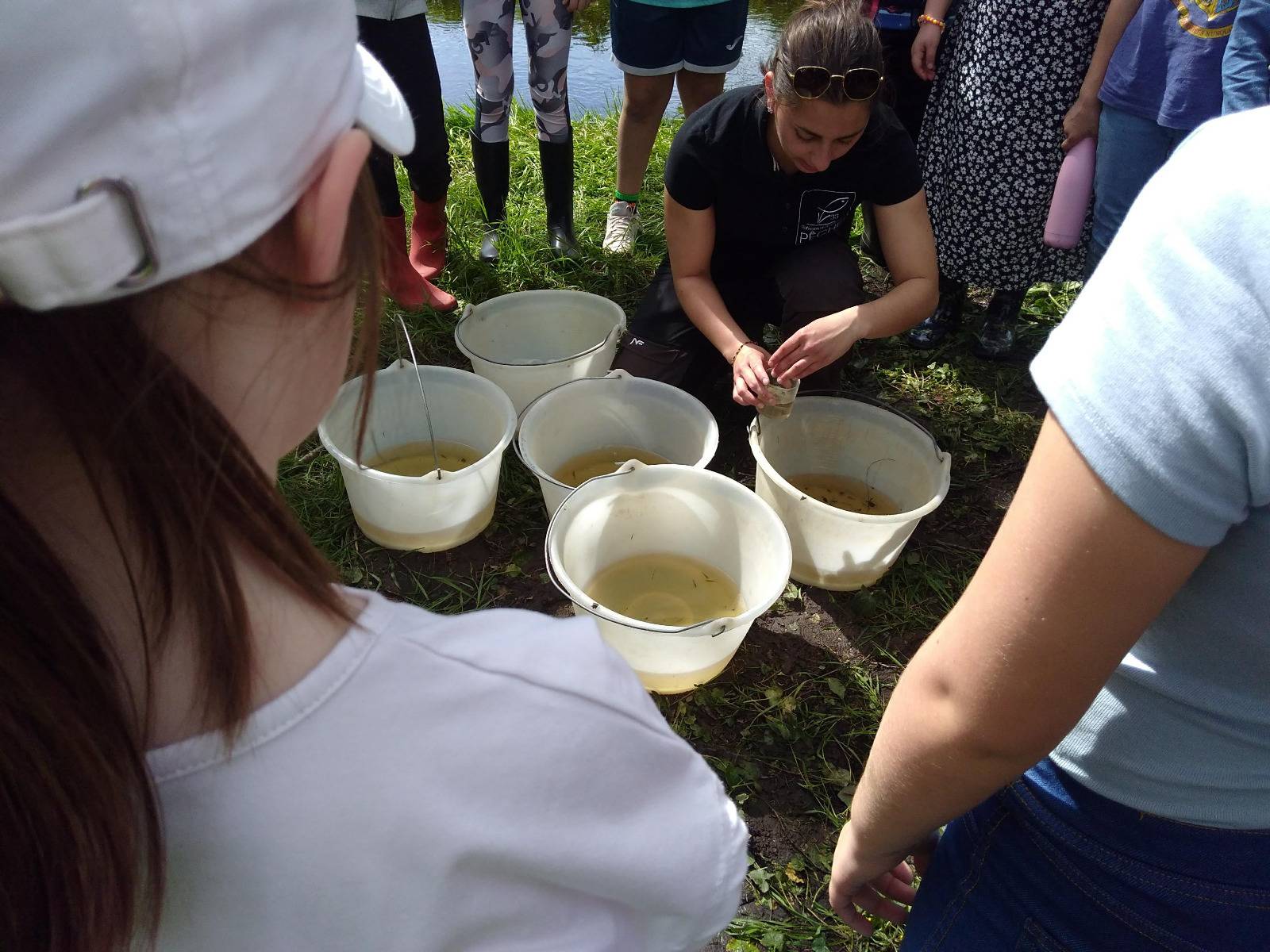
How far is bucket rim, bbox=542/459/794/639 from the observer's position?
146cm

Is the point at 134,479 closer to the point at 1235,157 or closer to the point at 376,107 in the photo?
the point at 376,107

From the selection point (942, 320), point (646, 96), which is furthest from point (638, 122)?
point (942, 320)

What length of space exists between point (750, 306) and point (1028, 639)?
1.80m

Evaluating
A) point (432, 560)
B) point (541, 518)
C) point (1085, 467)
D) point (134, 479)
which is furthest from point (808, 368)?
point (134, 479)

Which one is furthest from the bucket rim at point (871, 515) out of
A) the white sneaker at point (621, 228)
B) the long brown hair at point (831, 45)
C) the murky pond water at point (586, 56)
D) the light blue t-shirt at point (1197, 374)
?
the murky pond water at point (586, 56)

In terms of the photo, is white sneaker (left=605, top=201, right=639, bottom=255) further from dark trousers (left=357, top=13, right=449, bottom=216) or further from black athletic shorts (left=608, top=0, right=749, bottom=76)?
dark trousers (left=357, top=13, right=449, bottom=216)

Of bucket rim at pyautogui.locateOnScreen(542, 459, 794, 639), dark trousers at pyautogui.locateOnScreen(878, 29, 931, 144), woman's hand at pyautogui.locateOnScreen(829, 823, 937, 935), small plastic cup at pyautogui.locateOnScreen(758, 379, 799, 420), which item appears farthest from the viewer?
dark trousers at pyautogui.locateOnScreen(878, 29, 931, 144)

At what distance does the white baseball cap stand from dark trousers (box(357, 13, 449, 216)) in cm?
190

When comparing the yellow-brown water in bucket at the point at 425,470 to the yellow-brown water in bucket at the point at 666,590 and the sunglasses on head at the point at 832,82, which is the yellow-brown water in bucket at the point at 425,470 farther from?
the sunglasses on head at the point at 832,82

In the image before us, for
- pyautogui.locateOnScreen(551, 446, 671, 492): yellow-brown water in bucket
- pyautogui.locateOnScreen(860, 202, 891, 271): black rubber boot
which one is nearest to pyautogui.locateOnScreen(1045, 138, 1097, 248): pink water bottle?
pyautogui.locateOnScreen(860, 202, 891, 271): black rubber boot

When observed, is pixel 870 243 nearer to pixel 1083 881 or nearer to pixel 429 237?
pixel 429 237

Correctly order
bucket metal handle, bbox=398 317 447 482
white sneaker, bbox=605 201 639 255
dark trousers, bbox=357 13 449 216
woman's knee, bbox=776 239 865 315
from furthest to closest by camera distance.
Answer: white sneaker, bbox=605 201 639 255 → dark trousers, bbox=357 13 449 216 → woman's knee, bbox=776 239 865 315 → bucket metal handle, bbox=398 317 447 482

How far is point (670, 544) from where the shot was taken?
6.55ft

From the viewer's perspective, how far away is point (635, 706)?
0.57 m
